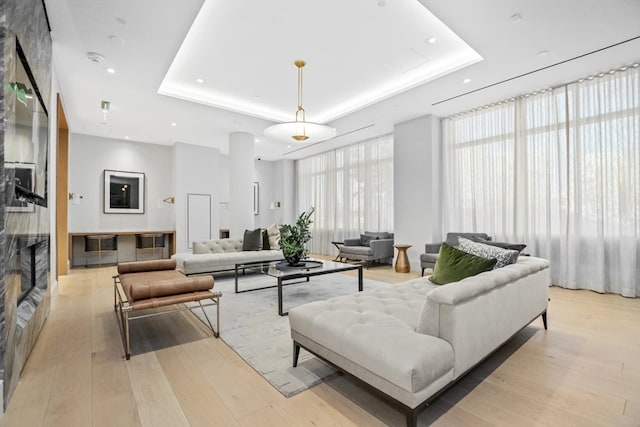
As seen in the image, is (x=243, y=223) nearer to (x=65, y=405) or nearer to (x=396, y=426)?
(x=65, y=405)

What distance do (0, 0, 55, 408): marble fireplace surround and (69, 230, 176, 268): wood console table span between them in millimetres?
4790

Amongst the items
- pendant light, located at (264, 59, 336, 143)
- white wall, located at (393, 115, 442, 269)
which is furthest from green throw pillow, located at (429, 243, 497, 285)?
white wall, located at (393, 115, 442, 269)

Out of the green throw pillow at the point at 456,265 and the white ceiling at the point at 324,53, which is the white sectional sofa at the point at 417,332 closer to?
the green throw pillow at the point at 456,265

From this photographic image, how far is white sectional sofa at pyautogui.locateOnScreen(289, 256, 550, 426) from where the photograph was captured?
1524mm

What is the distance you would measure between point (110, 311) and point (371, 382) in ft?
11.4

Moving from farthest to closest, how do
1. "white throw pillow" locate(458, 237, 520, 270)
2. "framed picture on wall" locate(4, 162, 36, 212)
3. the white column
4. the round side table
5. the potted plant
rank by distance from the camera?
the white column < the round side table < the potted plant < "white throw pillow" locate(458, 237, 520, 270) < "framed picture on wall" locate(4, 162, 36, 212)

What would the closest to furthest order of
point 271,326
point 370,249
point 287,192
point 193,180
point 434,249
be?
1. point 271,326
2. point 434,249
3. point 370,249
4. point 193,180
5. point 287,192

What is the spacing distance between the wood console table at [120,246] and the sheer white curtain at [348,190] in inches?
166

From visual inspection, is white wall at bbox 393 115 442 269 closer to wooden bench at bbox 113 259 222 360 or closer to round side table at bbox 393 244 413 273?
round side table at bbox 393 244 413 273

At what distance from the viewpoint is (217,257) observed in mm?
5402

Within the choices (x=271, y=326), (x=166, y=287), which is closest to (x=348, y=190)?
(x=271, y=326)

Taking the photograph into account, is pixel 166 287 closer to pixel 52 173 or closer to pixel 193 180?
pixel 52 173

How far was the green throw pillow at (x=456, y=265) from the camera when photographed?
2.57 metres

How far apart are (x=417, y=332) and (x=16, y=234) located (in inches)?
105
